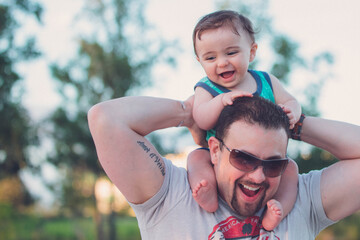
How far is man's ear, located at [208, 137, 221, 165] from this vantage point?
230 cm

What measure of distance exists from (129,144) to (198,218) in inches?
22.9

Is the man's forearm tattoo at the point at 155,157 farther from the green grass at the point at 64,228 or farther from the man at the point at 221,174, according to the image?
the green grass at the point at 64,228

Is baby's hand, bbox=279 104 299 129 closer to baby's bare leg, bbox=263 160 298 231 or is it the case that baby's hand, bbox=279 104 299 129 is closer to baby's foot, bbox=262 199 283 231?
baby's bare leg, bbox=263 160 298 231

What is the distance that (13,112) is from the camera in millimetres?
15695

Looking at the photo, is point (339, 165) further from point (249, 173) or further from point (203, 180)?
point (203, 180)

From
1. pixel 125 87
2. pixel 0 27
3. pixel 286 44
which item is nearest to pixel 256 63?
pixel 286 44

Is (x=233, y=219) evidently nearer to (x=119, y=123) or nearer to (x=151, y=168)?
(x=151, y=168)

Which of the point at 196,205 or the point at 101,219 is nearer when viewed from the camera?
the point at 196,205

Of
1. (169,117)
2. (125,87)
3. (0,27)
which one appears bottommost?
(125,87)

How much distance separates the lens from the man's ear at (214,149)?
90.6 inches

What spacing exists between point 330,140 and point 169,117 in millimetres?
1055

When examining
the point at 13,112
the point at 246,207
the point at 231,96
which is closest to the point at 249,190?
the point at 246,207

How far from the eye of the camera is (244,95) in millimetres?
2156

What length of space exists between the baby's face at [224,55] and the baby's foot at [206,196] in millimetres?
694
